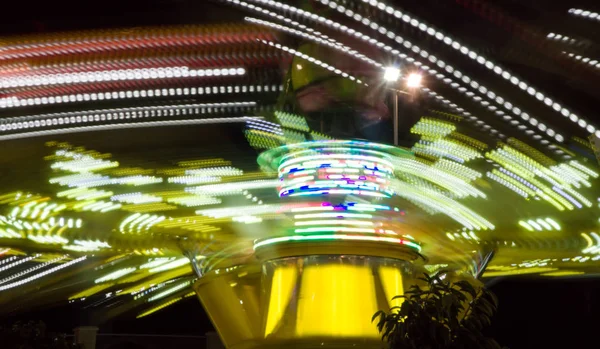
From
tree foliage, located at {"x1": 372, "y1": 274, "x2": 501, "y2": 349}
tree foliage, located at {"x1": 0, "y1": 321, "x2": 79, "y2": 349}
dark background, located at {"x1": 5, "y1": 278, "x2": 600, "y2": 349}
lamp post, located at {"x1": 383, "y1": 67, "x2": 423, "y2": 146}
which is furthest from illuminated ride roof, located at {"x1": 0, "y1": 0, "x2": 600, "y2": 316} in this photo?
dark background, located at {"x1": 5, "y1": 278, "x2": 600, "y2": 349}

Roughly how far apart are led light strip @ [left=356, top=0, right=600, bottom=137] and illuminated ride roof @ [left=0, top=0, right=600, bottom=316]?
28 mm

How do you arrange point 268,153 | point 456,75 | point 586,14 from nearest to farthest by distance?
point 586,14, point 456,75, point 268,153

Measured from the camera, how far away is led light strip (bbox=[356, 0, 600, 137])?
10797 millimetres

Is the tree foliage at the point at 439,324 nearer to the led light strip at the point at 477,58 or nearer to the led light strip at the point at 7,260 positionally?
the led light strip at the point at 477,58

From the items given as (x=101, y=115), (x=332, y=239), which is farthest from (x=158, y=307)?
(x=101, y=115)

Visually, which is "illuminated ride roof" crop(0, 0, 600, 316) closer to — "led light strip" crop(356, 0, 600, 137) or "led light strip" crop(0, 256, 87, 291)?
"led light strip" crop(356, 0, 600, 137)

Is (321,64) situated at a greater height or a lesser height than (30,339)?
greater

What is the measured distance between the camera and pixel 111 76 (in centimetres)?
1200

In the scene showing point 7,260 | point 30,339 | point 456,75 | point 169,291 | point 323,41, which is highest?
point 7,260

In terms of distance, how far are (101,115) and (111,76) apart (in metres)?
1.21

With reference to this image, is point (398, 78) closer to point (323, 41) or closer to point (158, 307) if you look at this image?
point (323, 41)

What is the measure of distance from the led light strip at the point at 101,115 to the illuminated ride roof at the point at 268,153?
0.03 meters

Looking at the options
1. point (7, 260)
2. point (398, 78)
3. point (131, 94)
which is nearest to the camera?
point (398, 78)

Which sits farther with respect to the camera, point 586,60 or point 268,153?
point 268,153
